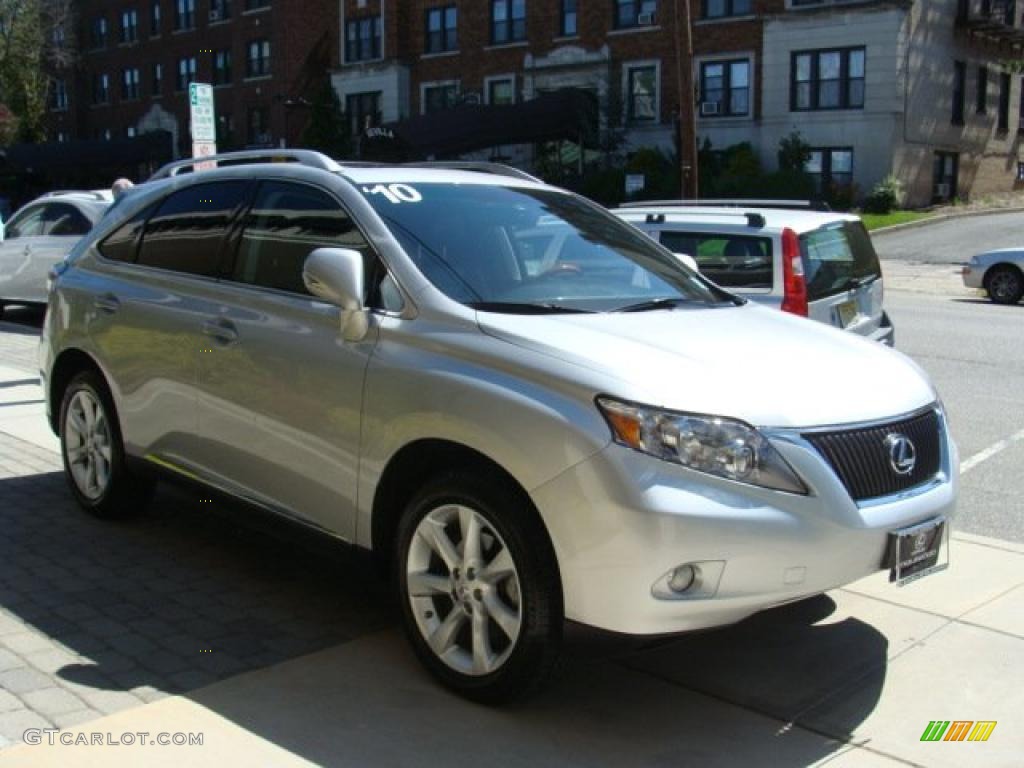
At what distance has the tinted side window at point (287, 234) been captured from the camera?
4.65 meters

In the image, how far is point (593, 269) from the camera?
477 centimetres

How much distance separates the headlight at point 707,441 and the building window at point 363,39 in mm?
48309

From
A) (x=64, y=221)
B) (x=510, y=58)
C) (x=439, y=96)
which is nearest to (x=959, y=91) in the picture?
(x=510, y=58)

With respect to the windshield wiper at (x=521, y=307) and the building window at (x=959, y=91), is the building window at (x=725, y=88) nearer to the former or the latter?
the building window at (x=959, y=91)

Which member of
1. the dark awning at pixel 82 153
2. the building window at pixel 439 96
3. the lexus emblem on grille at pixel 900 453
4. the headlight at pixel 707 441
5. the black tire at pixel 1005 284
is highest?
the building window at pixel 439 96

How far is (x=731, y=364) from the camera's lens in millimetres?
3803

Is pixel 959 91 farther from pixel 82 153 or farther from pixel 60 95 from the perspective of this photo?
pixel 60 95

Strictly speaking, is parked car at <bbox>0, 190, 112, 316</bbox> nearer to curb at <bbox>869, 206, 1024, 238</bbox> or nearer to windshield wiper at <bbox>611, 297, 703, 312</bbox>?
windshield wiper at <bbox>611, 297, 703, 312</bbox>

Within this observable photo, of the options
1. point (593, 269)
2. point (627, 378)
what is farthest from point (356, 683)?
point (593, 269)

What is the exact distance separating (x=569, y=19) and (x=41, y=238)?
3106 centimetres

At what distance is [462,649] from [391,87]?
153 feet

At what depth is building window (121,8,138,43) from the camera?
202ft

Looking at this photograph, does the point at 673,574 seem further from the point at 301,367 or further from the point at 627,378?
the point at 301,367

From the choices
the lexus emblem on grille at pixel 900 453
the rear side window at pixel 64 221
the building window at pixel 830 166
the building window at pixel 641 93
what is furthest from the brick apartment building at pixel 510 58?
the lexus emblem on grille at pixel 900 453
